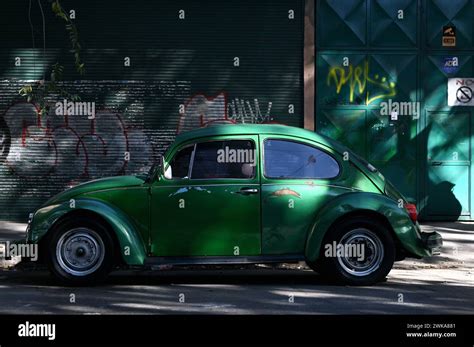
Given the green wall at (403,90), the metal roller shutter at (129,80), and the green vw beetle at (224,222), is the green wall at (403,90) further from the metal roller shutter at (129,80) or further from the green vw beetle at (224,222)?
the green vw beetle at (224,222)

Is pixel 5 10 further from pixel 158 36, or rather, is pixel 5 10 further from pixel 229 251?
pixel 229 251

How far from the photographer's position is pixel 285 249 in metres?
9.46

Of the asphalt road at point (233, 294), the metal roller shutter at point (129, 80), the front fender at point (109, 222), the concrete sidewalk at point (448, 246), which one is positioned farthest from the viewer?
the metal roller shutter at point (129, 80)

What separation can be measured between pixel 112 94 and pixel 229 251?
7.17 meters

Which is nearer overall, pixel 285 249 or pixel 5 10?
pixel 285 249

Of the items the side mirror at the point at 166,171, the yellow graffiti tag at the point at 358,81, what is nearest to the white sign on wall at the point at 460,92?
the yellow graffiti tag at the point at 358,81

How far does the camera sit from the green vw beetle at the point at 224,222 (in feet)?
30.8

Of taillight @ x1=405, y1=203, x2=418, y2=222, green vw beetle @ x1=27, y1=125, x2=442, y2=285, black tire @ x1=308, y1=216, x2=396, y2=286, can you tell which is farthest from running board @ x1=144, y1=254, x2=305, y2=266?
taillight @ x1=405, y1=203, x2=418, y2=222

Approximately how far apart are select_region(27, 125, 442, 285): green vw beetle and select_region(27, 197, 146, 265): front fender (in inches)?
0.4

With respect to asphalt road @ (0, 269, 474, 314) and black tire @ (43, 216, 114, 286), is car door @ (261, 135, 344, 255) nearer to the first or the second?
asphalt road @ (0, 269, 474, 314)

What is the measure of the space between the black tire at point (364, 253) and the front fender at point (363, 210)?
0.34 ft

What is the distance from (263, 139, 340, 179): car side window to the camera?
959 centimetres

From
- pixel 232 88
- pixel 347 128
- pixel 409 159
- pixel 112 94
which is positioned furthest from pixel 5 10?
pixel 409 159

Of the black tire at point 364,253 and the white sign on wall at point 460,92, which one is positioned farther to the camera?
the white sign on wall at point 460,92
